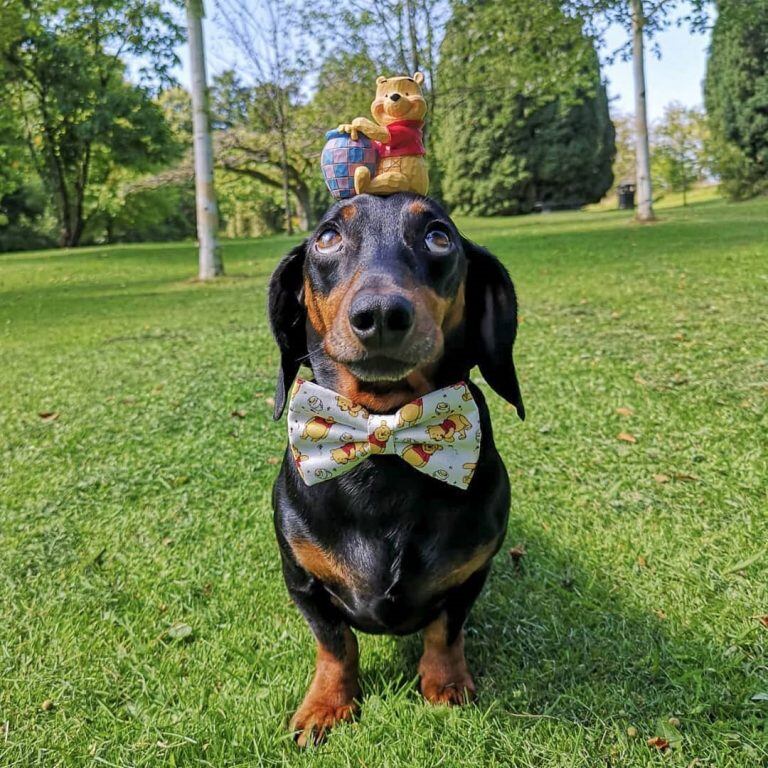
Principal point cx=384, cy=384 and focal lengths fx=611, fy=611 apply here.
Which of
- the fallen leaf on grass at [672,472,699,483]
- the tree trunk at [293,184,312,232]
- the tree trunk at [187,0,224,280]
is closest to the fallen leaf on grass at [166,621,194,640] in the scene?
the fallen leaf on grass at [672,472,699,483]

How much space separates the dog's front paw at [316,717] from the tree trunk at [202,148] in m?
11.6

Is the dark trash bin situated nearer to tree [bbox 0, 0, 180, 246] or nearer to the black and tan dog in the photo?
tree [bbox 0, 0, 180, 246]

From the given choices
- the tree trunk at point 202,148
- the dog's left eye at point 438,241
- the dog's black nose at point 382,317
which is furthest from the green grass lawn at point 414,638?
the tree trunk at point 202,148

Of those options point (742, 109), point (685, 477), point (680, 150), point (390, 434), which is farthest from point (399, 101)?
point (680, 150)

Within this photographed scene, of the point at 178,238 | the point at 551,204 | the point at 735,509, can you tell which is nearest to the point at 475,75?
the point at 551,204

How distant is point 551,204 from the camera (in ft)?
99.3

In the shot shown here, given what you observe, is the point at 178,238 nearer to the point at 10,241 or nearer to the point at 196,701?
the point at 10,241

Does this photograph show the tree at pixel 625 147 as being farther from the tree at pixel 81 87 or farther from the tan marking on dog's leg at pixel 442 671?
the tan marking on dog's leg at pixel 442 671

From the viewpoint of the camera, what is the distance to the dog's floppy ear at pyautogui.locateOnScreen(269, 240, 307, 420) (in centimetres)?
204

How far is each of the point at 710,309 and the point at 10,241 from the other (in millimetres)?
33866

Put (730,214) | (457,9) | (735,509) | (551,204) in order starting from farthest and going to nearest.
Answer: (551,204), (730,214), (457,9), (735,509)

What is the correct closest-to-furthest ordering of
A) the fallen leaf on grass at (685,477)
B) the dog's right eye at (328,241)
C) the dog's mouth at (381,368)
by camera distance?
1. the dog's mouth at (381,368)
2. the dog's right eye at (328,241)
3. the fallen leaf on grass at (685,477)

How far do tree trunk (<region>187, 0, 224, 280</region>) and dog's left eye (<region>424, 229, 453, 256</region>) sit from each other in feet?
37.1

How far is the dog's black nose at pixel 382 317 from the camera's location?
1.48 meters
